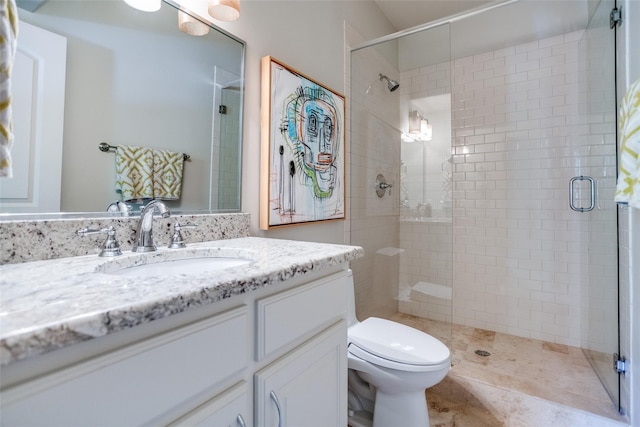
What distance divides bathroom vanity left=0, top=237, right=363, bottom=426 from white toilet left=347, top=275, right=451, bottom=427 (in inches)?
17.8

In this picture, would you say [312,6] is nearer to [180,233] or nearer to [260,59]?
Result: [260,59]

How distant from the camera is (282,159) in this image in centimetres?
153

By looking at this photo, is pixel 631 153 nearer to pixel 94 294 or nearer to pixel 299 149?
pixel 299 149

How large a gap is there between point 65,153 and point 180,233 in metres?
0.39

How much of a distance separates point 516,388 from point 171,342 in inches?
79.6

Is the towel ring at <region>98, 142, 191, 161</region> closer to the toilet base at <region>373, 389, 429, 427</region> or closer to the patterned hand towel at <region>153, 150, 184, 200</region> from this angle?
the patterned hand towel at <region>153, 150, 184, 200</region>

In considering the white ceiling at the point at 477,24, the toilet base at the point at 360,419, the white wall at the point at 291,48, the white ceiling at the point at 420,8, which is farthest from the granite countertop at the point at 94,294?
the white ceiling at the point at 420,8

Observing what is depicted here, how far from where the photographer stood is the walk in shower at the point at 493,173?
2217 millimetres

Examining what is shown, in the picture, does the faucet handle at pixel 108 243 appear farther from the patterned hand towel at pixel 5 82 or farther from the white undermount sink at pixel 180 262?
the patterned hand towel at pixel 5 82

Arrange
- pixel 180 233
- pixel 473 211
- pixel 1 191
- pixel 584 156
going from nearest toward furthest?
1. pixel 1 191
2. pixel 180 233
3. pixel 584 156
4. pixel 473 211

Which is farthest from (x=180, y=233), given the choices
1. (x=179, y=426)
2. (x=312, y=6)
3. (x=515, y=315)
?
(x=515, y=315)

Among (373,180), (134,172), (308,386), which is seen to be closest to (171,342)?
(308,386)

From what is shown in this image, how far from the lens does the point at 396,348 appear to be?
1.39 meters

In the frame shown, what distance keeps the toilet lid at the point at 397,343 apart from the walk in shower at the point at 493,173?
0.59 metres
